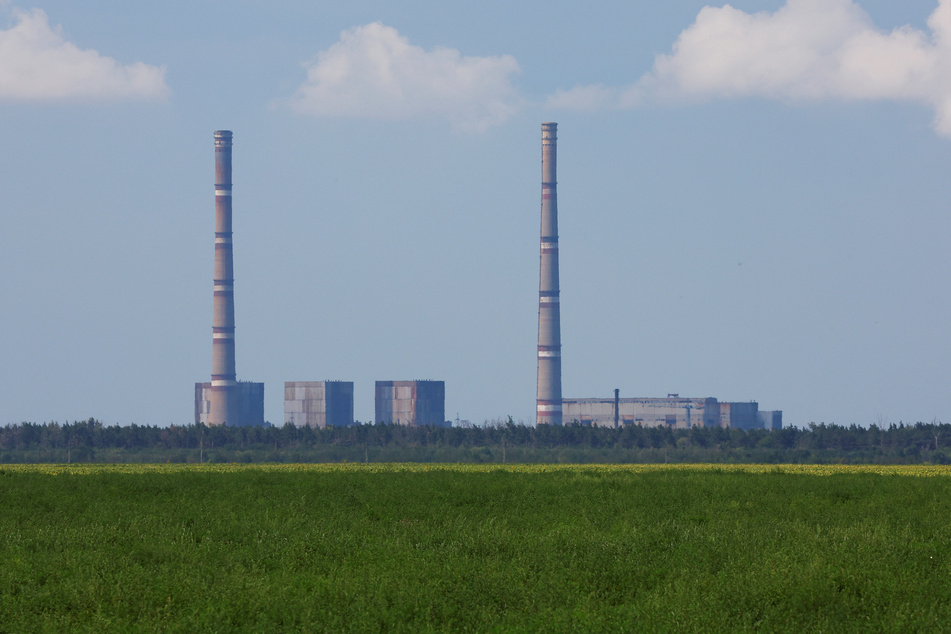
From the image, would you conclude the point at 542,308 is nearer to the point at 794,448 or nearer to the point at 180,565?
the point at 794,448

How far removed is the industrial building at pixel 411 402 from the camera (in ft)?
570

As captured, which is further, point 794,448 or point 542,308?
point 542,308

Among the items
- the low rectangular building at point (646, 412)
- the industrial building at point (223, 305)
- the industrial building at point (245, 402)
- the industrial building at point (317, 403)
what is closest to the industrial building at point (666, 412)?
the low rectangular building at point (646, 412)

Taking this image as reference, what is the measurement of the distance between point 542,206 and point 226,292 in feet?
141

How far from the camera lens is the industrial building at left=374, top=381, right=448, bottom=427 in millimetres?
173625

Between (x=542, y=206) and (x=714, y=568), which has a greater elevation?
(x=542, y=206)

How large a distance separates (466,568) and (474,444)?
121m

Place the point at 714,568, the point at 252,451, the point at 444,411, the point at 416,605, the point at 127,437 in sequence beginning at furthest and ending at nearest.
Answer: the point at 444,411
the point at 127,437
the point at 252,451
the point at 714,568
the point at 416,605

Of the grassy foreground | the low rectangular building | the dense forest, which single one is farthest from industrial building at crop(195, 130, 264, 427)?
the grassy foreground

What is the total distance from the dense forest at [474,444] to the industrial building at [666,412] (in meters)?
26.0

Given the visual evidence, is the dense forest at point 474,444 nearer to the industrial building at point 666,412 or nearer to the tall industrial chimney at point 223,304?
the tall industrial chimney at point 223,304

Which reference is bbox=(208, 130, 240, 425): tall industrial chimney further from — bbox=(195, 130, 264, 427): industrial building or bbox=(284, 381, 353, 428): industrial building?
bbox=(284, 381, 353, 428): industrial building

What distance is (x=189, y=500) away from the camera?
1617 inches

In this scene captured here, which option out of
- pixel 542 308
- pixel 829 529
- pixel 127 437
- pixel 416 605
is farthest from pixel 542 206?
pixel 416 605
